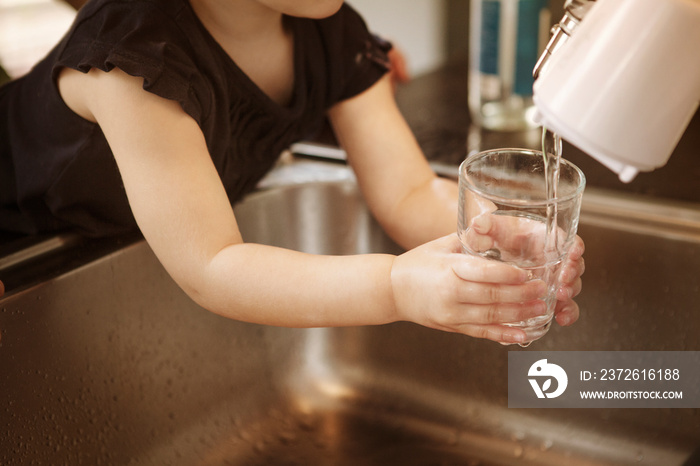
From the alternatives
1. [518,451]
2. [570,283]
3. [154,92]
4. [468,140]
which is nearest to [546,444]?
[518,451]

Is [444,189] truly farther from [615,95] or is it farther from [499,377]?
[615,95]

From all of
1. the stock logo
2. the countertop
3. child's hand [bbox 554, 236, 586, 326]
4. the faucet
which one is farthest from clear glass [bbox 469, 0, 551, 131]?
the faucet

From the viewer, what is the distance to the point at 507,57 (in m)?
0.99

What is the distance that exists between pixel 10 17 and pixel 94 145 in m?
1.53

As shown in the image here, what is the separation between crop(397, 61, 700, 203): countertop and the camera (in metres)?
0.78

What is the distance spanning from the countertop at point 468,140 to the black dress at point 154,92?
146 mm

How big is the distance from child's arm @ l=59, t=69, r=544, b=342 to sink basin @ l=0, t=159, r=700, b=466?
0.13m

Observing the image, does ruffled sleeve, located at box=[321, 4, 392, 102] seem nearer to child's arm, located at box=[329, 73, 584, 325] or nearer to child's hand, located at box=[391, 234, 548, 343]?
child's arm, located at box=[329, 73, 584, 325]

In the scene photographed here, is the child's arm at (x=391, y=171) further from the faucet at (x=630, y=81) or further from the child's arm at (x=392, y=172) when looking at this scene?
the faucet at (x=630, y=81)

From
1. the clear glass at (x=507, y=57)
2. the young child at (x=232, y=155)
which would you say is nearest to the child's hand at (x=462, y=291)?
the young child at (x=232, y=155)

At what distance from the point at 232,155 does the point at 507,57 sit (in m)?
0.45

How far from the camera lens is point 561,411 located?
0.75 meters

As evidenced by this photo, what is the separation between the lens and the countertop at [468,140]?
779mm

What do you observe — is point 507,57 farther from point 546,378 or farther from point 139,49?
point 139,49
